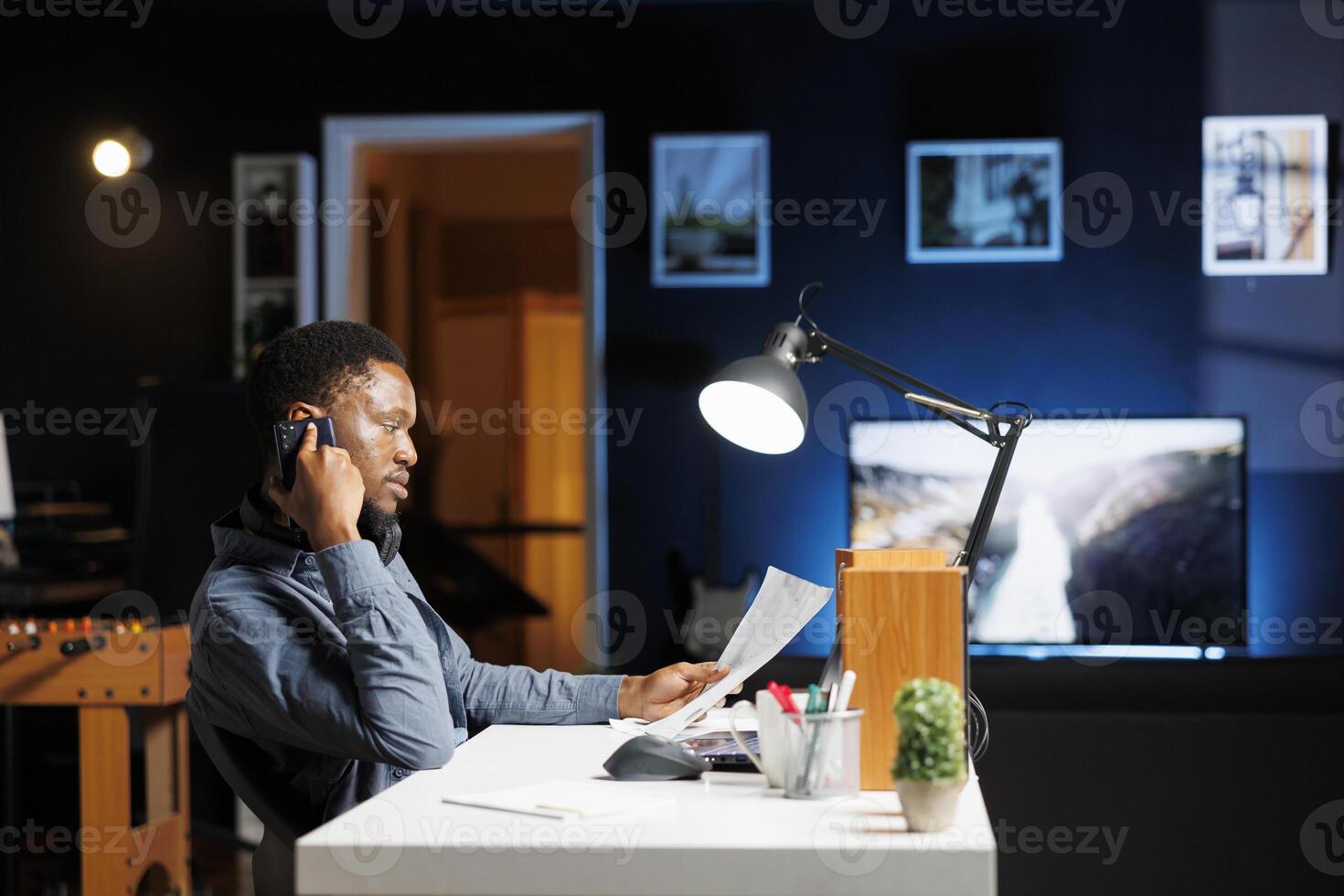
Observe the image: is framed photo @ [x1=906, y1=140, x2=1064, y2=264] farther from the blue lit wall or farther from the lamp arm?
the lamp arm

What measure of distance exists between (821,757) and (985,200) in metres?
3.52

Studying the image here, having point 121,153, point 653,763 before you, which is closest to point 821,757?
point 653,763

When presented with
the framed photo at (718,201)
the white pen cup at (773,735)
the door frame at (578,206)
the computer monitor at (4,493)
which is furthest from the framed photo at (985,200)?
the white pen cup at (773,735)

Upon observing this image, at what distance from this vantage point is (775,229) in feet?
14.7

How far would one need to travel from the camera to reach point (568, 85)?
179 inches

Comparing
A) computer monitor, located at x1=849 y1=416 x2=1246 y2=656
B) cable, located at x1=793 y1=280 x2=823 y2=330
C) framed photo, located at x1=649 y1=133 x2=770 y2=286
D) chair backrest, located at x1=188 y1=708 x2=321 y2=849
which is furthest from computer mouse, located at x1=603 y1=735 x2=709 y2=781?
framed photo, located at x1=649 y1=133 x2=770 y2=286

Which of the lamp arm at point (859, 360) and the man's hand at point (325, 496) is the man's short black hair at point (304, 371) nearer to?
the man's hand at point (325, 496)

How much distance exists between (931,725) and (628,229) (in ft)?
11.7

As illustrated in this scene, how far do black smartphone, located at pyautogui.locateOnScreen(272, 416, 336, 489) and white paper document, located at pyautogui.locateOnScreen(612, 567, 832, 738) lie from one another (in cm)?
52

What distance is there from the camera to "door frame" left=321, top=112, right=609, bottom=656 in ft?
14.8

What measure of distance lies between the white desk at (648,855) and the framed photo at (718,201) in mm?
3456

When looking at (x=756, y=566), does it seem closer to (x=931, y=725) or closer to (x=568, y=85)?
(x=568, y=85)

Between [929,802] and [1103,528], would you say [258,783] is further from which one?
[1103,528]

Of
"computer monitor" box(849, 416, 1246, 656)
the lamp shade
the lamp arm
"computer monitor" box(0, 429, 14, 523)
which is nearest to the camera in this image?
the lamp arm
